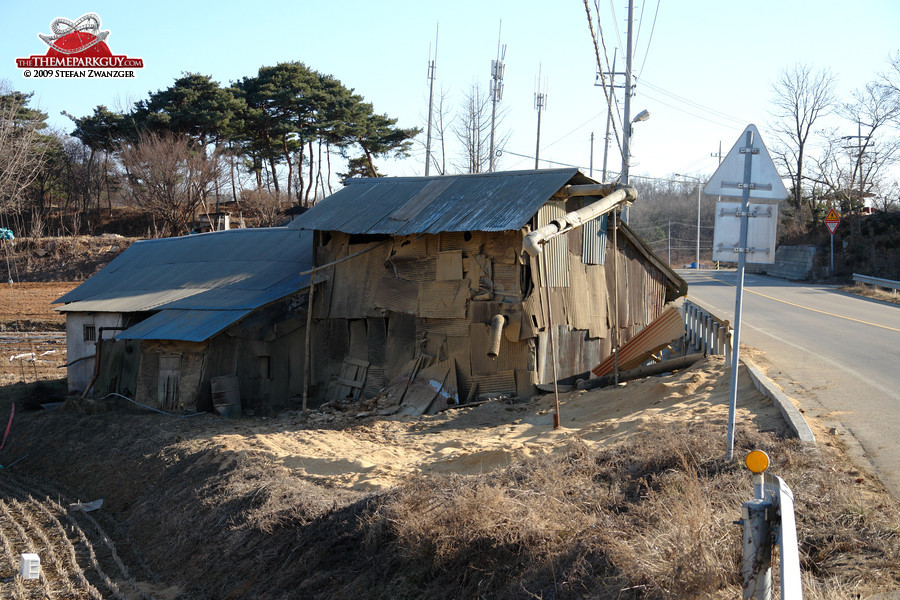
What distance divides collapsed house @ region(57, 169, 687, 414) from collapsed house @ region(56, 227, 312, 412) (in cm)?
5

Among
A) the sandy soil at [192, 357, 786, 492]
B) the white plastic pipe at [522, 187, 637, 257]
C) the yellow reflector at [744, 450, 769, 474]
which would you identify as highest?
the white plastic pipe at [522, 187, 637, 257]

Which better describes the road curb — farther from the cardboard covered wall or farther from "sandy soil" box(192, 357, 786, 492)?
the cardboard covered wall

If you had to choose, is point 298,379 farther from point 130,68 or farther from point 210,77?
point 210,77

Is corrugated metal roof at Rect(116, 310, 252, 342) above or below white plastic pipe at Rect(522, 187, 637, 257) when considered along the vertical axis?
below

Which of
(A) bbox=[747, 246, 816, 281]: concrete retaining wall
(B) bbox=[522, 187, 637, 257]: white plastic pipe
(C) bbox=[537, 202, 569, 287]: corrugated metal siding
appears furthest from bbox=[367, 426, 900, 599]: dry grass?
(A) bbox=[747, 246, 816, 281]: concrete retaining wall

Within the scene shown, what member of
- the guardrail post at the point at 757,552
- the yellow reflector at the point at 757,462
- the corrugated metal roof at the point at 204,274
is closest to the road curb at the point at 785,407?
the yellow reflector at the point at 757,462

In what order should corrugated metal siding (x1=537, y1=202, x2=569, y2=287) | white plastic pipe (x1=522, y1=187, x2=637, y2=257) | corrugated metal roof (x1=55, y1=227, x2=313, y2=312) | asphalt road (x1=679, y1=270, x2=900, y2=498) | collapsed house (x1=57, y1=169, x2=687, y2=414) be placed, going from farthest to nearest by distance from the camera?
1. corrugated metal roof (x1=55, y1=227, x2=313, y2=312)
2. corrugated metal siding (x1=537, y1=202, x2=569, y2=287)
3. collapsed house (x1=57, y1=169, x2=687, y2=414)
4. white plastic pipe (x1=522, y1=187, x2=637, y2=257)
5. asphalt road (x1=679, y1=270, x2=900, y2=498)

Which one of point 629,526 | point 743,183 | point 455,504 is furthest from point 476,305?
point 629,526

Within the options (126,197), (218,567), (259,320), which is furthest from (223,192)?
(218,567)

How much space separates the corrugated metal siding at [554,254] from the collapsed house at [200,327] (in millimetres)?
6934

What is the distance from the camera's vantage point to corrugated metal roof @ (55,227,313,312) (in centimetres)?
1975

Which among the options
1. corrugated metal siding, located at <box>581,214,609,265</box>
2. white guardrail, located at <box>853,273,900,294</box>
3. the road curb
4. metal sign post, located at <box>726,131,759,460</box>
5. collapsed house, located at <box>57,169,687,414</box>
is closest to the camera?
metal sign post, located at <box>726,131,759,460</box>

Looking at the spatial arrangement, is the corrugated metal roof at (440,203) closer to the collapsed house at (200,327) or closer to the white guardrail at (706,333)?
the collapsed house at (200,327)

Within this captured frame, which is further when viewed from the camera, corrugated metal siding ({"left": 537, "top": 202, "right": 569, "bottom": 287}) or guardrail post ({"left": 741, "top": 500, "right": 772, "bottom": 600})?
corrugated metal siding ({"left": 537, "top": 202, "right": 569, "bottom": 287})
